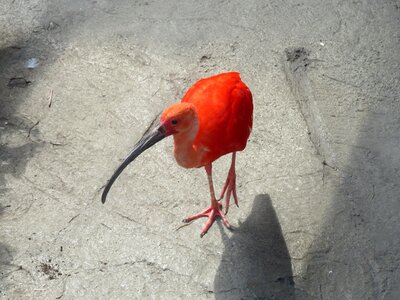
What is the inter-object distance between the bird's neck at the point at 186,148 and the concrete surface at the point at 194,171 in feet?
2.28

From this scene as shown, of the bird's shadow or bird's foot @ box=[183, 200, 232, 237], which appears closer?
the bird's shadow

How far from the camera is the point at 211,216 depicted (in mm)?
4070

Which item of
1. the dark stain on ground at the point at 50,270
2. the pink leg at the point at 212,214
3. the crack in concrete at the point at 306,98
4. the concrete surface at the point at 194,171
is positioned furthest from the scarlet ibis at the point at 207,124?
the crack in concrete at the point at 306,98

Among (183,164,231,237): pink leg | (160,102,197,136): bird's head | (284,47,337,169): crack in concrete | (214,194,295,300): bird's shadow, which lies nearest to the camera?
(160,102,197,136): bird's head

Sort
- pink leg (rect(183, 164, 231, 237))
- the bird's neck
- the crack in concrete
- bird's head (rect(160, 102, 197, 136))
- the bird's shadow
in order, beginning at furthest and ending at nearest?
the crack in concrete → pink leg (rect(183, 164, 231, 237)) → the bird's shadow → the bird's neck → bird's head (rect(160, 102, 197, 136))

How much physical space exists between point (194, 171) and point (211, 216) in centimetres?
51

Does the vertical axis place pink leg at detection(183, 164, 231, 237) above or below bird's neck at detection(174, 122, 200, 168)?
below

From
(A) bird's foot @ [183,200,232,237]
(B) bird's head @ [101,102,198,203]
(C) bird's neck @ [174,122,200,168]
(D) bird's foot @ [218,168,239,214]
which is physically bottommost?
(A) bird's foot @ [183,200,232,237]

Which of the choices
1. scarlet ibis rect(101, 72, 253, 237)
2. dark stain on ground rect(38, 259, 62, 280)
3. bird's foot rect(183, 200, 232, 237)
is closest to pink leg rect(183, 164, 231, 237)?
bird's foot rect(183, 200, 232, 237)

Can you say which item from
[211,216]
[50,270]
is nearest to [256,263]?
[211,216]

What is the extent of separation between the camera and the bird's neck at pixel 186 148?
11.3 ft

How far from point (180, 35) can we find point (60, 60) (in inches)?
48.3

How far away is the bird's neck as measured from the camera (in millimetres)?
3436

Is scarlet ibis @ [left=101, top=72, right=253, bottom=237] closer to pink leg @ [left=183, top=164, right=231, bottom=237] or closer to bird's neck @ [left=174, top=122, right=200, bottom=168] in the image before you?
bird's neck @ [left=174, top=122, right=200, bottom=168]
